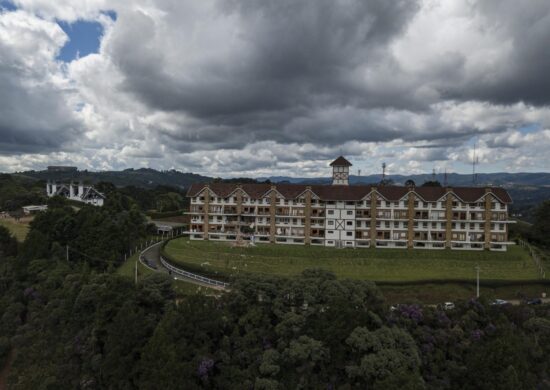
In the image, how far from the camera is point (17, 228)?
83125 mm

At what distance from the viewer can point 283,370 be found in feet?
115

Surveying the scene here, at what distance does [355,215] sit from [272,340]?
139 ft

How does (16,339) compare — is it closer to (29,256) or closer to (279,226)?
(29,256)

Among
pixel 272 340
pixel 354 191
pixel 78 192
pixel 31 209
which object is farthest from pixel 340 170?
pixel 78 192

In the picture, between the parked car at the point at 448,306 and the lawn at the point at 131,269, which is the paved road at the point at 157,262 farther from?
the parked car at the point at 448,306

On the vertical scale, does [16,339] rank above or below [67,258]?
below

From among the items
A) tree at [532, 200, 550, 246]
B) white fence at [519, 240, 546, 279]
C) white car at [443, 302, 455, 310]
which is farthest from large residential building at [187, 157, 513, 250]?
white car at [443, 302, 455, 310]

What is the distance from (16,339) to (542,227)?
93.2m

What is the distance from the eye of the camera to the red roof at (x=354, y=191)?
72438 millimetres

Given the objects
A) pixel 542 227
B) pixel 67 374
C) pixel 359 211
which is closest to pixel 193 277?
pixel 67 374

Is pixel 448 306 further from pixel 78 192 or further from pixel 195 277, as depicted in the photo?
pixel 78 192

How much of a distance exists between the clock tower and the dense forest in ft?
153

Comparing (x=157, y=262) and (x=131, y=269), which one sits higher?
(x=157, y=262)

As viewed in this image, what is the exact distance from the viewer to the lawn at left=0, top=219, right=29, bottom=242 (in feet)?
251
